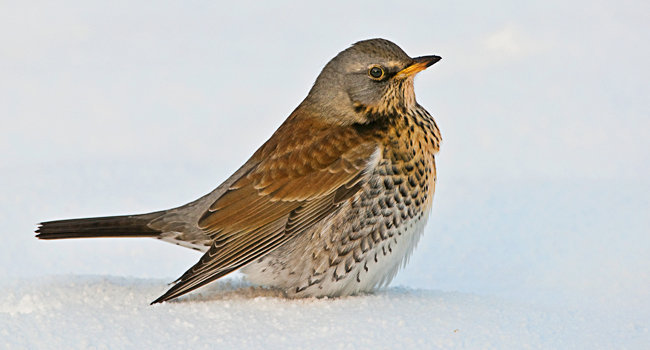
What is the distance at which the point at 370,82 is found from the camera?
4699 mm

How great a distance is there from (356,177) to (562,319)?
1.26m

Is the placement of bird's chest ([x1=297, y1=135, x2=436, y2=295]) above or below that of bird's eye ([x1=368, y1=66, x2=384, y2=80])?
below

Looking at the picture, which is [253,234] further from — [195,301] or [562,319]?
[562,319]

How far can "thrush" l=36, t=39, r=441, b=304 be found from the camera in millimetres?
4453

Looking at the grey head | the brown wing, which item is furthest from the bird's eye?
the brown wing

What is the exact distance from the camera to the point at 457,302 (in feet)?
15.4

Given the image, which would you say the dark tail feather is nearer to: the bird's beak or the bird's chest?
the bird's chest

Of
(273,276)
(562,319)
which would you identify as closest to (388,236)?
(273,276)

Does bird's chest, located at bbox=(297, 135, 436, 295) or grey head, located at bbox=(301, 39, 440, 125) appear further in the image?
grey head, located at bbox=(301, 39, 440, 125)

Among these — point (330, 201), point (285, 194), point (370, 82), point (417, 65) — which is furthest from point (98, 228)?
point (417, 65)

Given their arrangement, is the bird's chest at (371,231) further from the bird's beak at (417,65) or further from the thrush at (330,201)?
the bird's beak at (417,65)

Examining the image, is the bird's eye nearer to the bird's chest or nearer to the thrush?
the thrush

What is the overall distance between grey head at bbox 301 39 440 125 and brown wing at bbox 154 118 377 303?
13cm

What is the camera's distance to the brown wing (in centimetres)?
446
